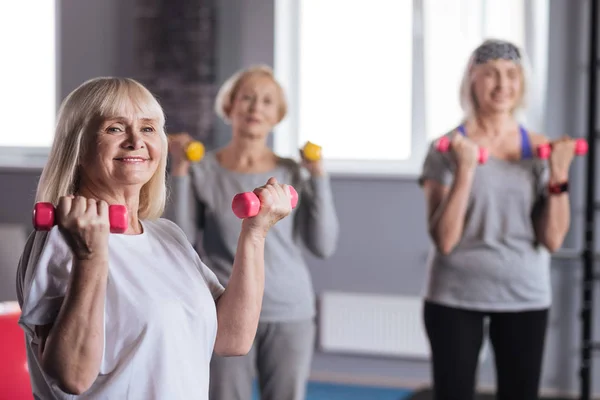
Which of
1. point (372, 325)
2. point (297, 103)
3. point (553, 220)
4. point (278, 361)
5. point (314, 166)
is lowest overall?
point (372, 325)

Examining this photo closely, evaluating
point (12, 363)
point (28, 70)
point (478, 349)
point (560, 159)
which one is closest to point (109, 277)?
point (12, 363)

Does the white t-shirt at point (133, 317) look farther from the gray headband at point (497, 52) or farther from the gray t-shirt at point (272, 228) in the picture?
the gray headband at point (497, 52)

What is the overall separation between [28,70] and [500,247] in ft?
9.01

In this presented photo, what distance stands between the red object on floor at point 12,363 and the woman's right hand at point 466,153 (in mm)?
1076

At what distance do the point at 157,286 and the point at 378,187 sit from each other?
2.78 m

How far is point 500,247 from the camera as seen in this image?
6.68 ft

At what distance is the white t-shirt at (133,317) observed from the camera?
3.10ft

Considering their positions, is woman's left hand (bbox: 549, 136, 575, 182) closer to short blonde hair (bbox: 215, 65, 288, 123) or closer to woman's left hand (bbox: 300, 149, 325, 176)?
woman's left hand (bbox: 300, 149, 325, 176)

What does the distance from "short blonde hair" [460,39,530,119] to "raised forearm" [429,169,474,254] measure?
204mm

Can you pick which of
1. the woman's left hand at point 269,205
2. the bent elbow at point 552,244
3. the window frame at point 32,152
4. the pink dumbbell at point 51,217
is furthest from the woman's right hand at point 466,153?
the window frame at point 32,152

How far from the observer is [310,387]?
3734mm

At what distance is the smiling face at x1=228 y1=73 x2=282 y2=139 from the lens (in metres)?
2.12

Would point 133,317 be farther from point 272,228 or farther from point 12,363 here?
point 272,228

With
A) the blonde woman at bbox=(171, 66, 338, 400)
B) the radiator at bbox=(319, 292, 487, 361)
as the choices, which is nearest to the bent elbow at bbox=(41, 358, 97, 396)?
the blonde woman at bbox=(171, 66, 338, 400)
